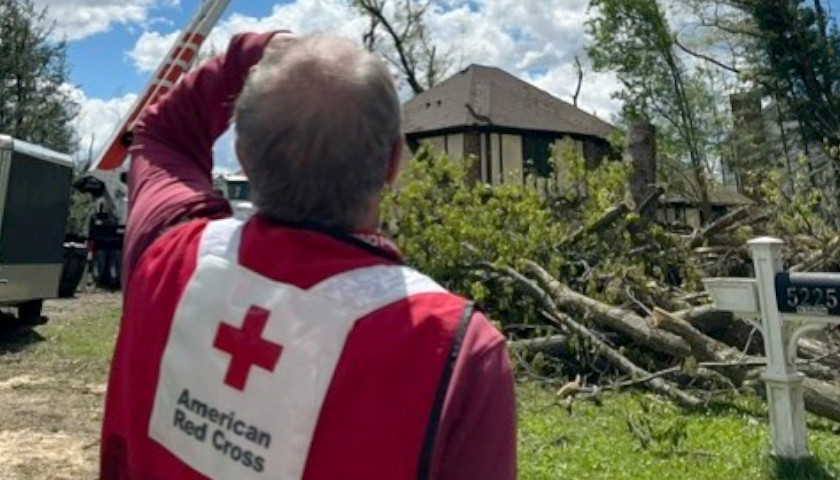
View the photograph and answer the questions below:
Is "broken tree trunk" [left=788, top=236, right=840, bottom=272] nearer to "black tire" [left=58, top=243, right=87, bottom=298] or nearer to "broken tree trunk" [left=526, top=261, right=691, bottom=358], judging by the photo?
"broken tree trunk" [left=526, top=261, right=691, bottom=358]

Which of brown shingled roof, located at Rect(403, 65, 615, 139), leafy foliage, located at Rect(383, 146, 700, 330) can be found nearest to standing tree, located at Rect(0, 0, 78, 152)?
brown shingled roof, located at Rect(403, 65, 615, 139)

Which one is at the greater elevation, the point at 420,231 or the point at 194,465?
the point at 420,231

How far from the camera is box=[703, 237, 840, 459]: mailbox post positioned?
5535 mm

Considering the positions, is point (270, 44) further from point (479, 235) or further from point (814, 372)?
point (479, 235)

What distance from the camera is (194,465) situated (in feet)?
4.94

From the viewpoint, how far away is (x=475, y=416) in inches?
53.6

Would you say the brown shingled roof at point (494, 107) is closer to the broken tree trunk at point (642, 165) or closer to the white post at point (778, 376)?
the broken tree trunk at point (642, 165)

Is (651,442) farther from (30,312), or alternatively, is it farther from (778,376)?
(30,312)

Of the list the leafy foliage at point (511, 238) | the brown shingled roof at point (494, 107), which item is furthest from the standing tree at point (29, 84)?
the leafy foliage at point (511, 238)

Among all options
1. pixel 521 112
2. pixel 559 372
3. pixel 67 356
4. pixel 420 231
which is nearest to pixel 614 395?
pixel 559 372

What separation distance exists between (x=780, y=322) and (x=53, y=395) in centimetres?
599

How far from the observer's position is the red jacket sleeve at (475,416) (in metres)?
1.36

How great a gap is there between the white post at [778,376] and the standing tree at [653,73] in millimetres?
32251

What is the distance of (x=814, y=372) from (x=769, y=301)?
2.14m
